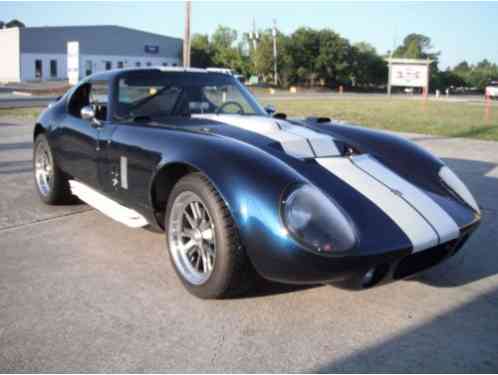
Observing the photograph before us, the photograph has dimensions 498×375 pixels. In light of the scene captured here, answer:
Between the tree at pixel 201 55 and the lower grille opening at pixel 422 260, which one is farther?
the tree at pixel 201 55

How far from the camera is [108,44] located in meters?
60.0

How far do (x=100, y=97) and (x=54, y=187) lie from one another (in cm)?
97

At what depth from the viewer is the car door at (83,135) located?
3898 millimetres

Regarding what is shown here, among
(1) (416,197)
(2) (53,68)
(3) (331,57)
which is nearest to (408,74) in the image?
(3) (331,57)

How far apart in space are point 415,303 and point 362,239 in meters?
0.69

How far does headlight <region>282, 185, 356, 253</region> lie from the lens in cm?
241

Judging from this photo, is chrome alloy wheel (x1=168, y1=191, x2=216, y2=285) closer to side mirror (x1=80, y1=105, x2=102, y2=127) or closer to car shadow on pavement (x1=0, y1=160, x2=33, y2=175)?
side mirror (x1=80, y1=105, x2=102, y2=127)

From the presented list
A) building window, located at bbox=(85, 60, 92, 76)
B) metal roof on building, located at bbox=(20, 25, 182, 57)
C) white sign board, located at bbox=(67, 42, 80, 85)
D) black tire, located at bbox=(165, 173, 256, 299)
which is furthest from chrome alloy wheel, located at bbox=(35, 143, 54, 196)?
building window, located at bbox=(85, 60, 92, 76)

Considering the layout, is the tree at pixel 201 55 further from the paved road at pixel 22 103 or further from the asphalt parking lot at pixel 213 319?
the asphalt parking lot at pixel 213 319

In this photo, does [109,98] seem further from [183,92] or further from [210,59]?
[210,59]

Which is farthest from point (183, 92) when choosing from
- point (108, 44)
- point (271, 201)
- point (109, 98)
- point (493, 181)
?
→ point (108, 44)

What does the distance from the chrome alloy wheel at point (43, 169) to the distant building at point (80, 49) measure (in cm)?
5095

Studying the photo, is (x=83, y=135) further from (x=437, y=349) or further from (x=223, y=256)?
(x=437, y=349)

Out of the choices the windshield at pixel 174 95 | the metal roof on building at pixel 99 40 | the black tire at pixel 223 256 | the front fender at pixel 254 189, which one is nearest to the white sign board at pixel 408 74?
the metal roof on building at pixel 99 40
